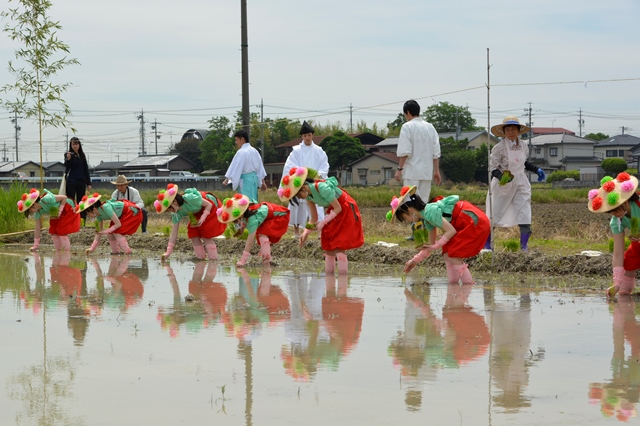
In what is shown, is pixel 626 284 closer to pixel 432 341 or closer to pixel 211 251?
pixel 432 341

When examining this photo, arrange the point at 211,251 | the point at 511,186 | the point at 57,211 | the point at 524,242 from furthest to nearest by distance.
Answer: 1. the point at 57,211
2. the point at 211,251
3. the point at 511,186
4. the point at 524,242

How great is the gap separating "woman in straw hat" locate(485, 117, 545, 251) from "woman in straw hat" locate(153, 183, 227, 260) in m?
3.82

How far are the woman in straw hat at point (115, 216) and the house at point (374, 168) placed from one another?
197ft

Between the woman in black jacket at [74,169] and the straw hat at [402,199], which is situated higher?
the woman in black jacket at [74,169]

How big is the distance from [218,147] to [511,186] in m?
70.5

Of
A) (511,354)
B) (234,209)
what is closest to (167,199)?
(234,209)

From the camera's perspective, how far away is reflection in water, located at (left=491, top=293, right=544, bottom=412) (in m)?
4.60

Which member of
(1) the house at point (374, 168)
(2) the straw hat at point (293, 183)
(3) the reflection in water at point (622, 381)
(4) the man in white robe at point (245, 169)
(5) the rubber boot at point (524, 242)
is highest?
(1) the house at point (374, 168)

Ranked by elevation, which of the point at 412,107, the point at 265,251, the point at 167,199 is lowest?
the point at 265,251

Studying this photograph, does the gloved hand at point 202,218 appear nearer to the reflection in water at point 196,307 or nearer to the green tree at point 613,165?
the reflection in water at point 196,307

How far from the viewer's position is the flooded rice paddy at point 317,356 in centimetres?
443

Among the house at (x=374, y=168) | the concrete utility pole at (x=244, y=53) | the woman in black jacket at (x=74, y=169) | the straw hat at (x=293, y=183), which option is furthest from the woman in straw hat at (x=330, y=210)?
the house at (x=374, y=168)

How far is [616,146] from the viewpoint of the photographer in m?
90.5

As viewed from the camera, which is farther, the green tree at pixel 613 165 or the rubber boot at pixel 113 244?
the green tree at pixel 613 165
